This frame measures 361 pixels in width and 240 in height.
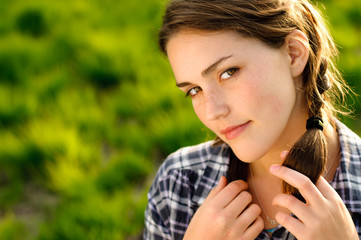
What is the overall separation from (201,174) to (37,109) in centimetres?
151

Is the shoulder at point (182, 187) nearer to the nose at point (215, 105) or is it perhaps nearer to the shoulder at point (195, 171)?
the shoulder at point (195, 171)

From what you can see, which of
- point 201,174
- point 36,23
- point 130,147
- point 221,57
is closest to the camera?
point 221,57

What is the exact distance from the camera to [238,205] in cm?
128

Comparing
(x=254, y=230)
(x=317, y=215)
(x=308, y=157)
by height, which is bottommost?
(x=254, y=230)

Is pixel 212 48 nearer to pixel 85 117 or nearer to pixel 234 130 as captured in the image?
pixel 234 130

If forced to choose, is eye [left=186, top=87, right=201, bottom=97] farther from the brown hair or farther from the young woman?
the brown hair

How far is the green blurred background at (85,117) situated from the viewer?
6.56ft

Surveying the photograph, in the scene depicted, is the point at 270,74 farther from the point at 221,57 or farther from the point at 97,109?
the point at 97,109

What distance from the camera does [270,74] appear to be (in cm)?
117

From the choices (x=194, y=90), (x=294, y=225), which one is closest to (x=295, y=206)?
(x=294, y=225)

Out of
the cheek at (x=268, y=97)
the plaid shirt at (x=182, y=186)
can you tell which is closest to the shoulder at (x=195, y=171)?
the plaid shirt at (x=182, y=186)

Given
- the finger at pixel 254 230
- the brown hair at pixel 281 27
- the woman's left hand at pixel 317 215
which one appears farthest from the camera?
the finger at pixel 254 230

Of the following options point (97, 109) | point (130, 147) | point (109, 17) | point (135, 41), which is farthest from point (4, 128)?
point (109, 17)

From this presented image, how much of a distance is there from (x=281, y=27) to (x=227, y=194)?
1.82ft
